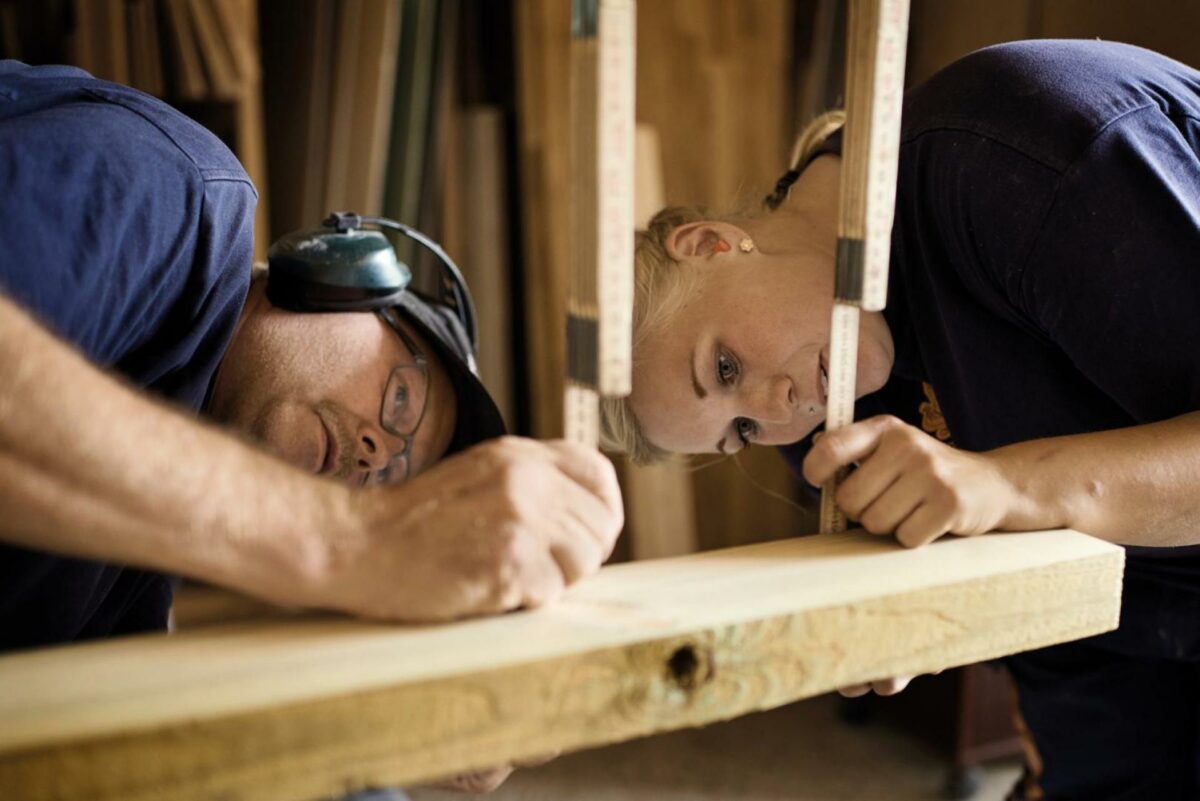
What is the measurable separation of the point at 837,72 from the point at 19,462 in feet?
9.12

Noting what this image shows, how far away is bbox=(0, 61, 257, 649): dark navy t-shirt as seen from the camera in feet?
2.86

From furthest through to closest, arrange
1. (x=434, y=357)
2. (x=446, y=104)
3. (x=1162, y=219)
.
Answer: (x=446, y=104), (x=434, y=357), (x=1162, y=219)

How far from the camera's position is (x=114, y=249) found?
917 millimetres

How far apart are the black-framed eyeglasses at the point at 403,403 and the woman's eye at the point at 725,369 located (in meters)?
0.40

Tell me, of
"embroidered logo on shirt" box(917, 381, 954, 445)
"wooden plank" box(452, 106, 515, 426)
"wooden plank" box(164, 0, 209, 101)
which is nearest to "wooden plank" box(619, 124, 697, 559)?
"wooden plank" box(452, 106, 515, 426)

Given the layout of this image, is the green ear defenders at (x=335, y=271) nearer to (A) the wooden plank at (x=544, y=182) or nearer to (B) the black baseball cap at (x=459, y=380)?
(B) the black baseball cap at (x=459, y=380)

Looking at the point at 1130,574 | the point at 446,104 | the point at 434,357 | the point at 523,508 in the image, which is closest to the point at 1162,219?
the point at 1130,574

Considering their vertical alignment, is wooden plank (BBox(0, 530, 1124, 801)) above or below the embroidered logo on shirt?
above

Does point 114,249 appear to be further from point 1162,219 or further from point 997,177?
point 1162,219

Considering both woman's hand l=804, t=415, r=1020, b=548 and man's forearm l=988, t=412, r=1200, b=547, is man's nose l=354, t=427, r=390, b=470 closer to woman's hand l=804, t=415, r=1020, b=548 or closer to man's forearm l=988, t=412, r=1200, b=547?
woman's hand l=804, t=415, r=1020, b=548

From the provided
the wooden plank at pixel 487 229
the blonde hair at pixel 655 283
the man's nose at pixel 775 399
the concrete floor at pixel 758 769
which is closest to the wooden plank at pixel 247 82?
the wooden plank at pixel 487 229

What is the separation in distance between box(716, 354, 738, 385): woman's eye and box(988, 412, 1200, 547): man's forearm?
0.38 meters

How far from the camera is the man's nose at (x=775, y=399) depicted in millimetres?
1321

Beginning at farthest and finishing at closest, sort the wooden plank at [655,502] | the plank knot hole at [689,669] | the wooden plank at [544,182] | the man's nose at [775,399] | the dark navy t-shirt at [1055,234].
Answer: the wooden plank at [655,502]
the wooden plank at [544,182]
the man's nose at [775,399]
the dark navy t-shirt at [1055,234]
the plank knot hole at [689,669]
